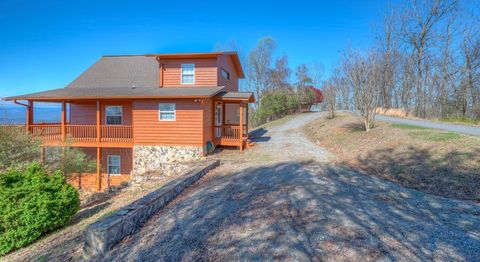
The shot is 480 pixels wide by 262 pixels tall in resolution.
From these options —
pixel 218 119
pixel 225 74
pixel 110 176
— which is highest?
pixel 225 74

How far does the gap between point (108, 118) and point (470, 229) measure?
1551 cm

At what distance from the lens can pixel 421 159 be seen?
824cm

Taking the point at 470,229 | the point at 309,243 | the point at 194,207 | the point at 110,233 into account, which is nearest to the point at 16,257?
the point at 110,233

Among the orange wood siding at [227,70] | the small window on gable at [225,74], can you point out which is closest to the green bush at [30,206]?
the orange wood siding at [227,70]

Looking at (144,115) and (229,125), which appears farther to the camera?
(229,125)

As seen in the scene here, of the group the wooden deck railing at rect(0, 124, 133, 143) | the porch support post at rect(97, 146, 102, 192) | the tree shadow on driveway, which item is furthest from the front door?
the tree shadow on driveway

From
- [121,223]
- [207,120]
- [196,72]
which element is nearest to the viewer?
[121,223]

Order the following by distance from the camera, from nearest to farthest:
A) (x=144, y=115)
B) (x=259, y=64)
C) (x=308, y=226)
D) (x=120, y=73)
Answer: (x=308, y=226) → (x=144, y=115) → (x=120, y=73) → (x=259, y=64)

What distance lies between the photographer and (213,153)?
12.9 m

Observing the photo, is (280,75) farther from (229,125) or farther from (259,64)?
(229,125)

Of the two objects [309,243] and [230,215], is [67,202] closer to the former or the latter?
[230,215]

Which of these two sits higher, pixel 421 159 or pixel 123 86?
pixel 123 86

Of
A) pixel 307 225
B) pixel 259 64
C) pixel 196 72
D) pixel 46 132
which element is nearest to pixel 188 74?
pixel 196 72

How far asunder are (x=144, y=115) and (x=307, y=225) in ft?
34.1
